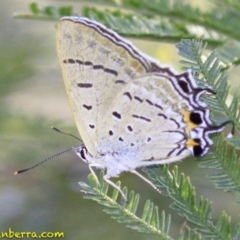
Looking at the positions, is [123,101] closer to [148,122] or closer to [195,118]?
[148,122]

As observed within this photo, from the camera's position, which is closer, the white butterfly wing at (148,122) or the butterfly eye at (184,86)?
the butterfly eye at (184,86)

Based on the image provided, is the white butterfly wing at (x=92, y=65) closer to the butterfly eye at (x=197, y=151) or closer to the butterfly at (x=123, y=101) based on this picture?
the butterfly at (x=123, y=101)

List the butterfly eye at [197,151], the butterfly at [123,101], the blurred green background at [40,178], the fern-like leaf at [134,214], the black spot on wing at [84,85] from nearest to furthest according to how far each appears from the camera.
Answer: the fern-like leaf at [134,214]
the butterfly eye at [197,151]
the butterfly at [123,101]
the black spot on wing at [84,85]
the blurred green background at [40,178]

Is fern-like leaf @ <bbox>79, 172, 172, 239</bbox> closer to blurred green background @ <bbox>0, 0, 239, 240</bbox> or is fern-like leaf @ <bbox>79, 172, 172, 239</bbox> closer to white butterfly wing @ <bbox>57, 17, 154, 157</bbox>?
white butterfly wing @ <bbox>57, 17, 154, 157</bbox>

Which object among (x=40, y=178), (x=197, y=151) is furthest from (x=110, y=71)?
(x=40, y=178)

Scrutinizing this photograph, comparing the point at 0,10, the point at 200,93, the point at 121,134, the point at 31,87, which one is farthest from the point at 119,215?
the point at 0,10

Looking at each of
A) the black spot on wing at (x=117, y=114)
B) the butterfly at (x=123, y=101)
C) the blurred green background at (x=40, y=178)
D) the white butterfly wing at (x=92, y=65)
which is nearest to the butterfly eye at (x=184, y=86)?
the butterfly at (x=123, y=101)

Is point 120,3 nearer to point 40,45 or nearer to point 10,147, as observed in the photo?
point 40,45

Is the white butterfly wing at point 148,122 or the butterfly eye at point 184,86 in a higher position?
the butterfly eye at point 184,86
